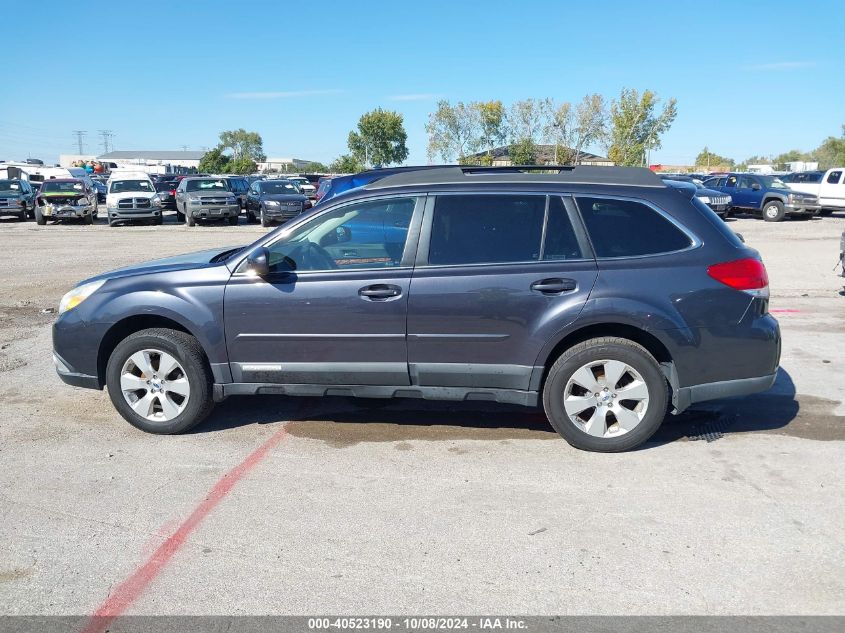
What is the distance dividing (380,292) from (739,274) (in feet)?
7.62

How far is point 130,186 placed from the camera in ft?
90.8

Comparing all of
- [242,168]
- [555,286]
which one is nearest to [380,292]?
[555,286]

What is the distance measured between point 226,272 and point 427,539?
2.43 m

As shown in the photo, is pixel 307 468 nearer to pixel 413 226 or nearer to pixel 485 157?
pixel 413 226

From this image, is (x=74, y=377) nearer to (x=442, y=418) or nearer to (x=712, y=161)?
(x=442, y=418)

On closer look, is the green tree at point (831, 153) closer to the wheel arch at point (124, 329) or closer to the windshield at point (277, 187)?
the windshield at point (277, 187)

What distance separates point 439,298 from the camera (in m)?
4.88

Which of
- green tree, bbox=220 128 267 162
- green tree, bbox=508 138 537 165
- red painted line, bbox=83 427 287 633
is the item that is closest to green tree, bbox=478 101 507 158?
green tree, bbox=508 138 537 165

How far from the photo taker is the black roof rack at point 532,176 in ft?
16.6

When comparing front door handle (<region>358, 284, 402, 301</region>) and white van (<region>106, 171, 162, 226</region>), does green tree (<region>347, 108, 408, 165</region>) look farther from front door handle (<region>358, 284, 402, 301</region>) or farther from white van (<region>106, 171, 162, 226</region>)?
front door handle (<region>358, 284, 402, 301</region>)

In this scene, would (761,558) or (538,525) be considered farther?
(538,525)

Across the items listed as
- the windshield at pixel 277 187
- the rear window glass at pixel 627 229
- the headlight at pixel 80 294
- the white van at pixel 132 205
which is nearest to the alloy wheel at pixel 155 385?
the headlight at pixel 80 294

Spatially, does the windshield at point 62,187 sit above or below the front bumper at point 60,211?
above

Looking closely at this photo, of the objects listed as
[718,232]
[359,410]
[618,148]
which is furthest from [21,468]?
[618,148]
